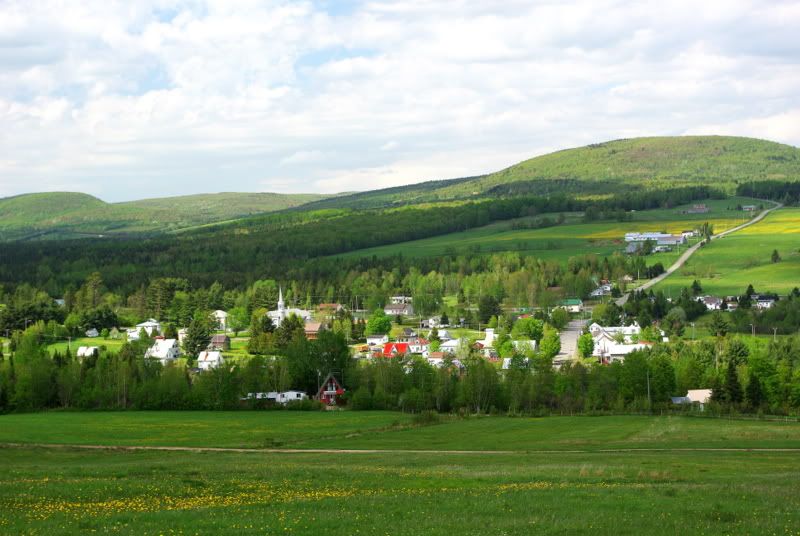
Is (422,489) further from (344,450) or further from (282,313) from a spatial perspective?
(282,313)

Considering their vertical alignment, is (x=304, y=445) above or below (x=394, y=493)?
below

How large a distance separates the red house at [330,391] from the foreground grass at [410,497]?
1594 inches

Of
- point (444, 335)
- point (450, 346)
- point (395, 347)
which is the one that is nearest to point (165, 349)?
point (395, 347)

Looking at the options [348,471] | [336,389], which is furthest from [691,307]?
[348,471]

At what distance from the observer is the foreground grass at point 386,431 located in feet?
149

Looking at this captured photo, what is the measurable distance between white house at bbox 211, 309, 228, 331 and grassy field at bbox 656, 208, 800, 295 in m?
59.4

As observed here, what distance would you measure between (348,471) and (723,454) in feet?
53.5

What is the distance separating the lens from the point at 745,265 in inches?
5645

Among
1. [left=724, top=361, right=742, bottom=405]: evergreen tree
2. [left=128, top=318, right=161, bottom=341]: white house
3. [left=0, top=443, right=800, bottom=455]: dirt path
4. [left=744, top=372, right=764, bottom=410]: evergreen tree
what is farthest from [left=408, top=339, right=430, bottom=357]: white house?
[left=0, top=443, right=800, bottom=455]: dirt path

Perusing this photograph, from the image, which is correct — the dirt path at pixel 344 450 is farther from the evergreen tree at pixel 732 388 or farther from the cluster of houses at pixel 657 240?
the cluster of houses at pixel 657 240

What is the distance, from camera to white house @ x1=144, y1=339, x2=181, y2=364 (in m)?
102

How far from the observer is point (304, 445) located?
47188 mm

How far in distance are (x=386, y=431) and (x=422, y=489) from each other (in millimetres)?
29599

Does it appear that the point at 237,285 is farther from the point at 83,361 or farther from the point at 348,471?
the point at 348,471
